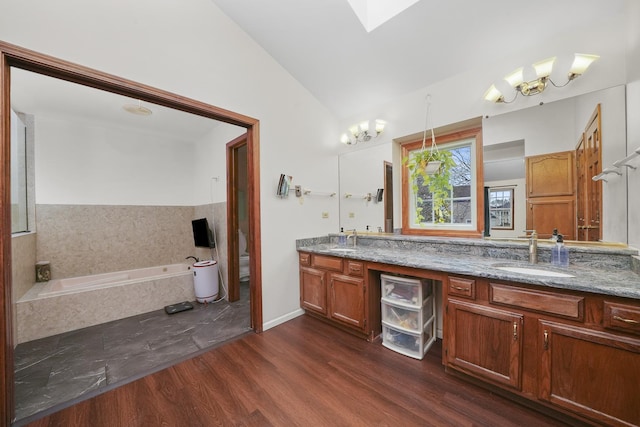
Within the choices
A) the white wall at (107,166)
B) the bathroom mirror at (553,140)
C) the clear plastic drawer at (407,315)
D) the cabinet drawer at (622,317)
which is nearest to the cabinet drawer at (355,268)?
the clear plastic drawer at (407,315)

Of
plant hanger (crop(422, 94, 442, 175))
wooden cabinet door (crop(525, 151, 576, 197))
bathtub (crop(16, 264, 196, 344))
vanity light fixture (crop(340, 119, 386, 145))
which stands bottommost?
bathtub (crop(16, 264, 196, 344))

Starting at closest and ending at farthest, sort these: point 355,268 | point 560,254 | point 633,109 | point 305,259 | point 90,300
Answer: point 633,109
point 560,254
point 355,268
point 90,300
point 305,259

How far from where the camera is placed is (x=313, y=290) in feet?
9.04

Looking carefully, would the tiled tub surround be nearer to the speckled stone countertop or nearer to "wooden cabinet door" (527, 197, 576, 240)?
the speckled stone countertop

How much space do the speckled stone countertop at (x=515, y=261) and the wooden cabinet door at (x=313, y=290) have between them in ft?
0.99

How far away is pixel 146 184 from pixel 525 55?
5045 millimetres

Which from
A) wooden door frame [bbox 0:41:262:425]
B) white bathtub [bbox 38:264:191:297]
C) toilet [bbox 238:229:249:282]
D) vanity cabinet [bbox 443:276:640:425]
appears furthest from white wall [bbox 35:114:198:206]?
vanity cabinet [bbox 443:276:640:425]

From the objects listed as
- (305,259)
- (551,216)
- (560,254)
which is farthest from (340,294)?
(551,216)

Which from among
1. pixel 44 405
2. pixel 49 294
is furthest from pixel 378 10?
pixel 49 294

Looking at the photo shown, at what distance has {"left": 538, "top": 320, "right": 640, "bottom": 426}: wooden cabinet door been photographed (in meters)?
1.16

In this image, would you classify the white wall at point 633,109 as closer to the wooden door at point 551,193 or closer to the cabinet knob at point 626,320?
the wooden door at point 551,193

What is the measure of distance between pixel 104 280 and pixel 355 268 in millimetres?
3659

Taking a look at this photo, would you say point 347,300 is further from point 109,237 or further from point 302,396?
point 109,237

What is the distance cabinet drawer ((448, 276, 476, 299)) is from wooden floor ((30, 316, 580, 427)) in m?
0.67
